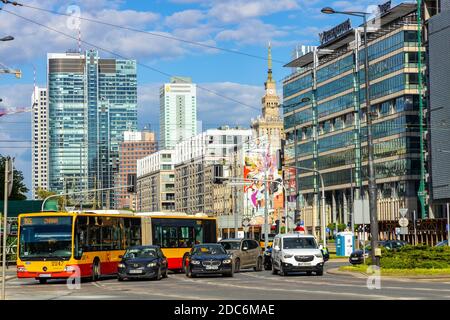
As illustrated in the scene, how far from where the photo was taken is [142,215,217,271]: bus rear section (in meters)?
48.9

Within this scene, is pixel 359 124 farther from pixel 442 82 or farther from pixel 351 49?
pixel 442 82

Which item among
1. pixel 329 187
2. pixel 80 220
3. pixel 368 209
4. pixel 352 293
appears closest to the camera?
pixel 352 293

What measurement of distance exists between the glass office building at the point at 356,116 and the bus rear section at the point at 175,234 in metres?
44.7

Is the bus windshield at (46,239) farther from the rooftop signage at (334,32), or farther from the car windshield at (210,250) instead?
the rooftop signage at (334,32)

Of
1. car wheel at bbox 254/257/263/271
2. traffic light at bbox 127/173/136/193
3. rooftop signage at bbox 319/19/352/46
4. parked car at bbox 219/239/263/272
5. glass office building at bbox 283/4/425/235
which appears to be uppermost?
rooftop signage at bbox 319/19/352/46

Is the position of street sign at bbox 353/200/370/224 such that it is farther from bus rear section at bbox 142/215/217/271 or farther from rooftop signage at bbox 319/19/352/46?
rooftop signage at bbox 319/19/352/46

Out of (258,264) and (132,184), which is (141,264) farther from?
(132,184)

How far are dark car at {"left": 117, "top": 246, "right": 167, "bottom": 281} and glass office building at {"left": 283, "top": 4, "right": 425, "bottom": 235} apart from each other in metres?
57.0

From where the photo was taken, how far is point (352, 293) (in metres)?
25.9

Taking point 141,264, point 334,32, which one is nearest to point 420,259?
point 141,264

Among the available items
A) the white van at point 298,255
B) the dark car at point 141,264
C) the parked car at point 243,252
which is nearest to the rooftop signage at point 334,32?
the parked car at point 243,252

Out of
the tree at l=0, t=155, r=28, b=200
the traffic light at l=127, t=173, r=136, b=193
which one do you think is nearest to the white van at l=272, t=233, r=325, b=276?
the traffic light at l=127, t=173, r=136, b=193
